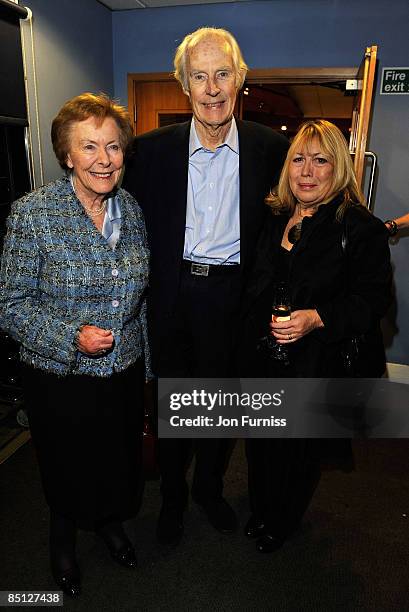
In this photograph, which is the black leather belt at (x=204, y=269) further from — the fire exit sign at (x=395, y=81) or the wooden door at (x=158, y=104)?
the wooden door at (x=158, y=104)

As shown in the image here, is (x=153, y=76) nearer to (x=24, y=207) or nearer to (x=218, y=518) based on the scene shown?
(x=24, y=207)

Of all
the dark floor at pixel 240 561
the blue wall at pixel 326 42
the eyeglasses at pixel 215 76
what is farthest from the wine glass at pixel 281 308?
the blue wall at pixel 326 42

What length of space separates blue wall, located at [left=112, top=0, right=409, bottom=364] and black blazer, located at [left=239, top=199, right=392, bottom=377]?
225 centimetres

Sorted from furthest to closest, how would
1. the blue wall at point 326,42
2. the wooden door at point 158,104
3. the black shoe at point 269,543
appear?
the wooden door at point 158,104 → the blue wall at point 326,42 → the black shoe at point 269,543

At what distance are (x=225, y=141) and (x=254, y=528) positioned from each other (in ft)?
5.60

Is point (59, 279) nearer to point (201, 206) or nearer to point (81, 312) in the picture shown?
point (81, 312)

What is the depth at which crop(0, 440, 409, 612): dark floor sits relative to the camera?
5.90ft

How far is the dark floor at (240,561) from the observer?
1.80 metres

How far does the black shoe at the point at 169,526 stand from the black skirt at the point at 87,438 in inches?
10.6

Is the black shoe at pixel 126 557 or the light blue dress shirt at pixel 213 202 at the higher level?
the light blue dress shirt at pixel 213 202

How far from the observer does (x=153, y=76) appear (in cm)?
381

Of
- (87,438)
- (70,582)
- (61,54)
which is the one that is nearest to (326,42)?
(61,54)

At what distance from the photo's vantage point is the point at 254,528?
2.09m

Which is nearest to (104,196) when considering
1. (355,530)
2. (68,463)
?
(68,463)
